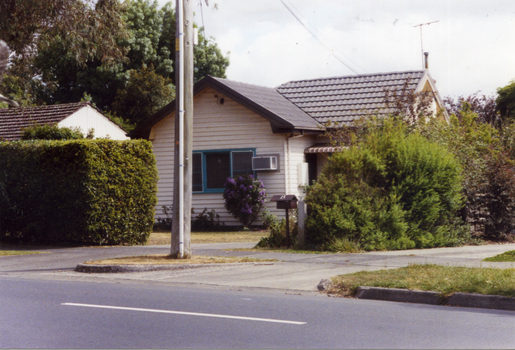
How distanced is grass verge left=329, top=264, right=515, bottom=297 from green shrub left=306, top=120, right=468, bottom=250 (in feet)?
12.9

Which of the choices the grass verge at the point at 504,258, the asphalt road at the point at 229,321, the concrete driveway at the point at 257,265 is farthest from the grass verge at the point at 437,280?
the grass verge at the point at 504,258

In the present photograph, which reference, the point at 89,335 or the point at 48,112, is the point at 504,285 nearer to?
the point at 89,335

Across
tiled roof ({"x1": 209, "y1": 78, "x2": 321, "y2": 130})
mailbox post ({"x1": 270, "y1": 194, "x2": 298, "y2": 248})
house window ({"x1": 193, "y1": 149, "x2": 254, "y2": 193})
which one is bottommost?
mailbox post ({"x1": 270, "y1": 194, "x2": 298, "y2": 248})

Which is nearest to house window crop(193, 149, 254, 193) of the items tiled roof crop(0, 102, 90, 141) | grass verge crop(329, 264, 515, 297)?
tiled roof crop(0, 102, 90, 141)

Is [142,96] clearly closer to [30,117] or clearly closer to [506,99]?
[30,117]

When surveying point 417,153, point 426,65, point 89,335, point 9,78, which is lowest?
point 89,335

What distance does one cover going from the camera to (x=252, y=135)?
73.0 feet

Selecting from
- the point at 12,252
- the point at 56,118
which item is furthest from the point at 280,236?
the point at 56,118

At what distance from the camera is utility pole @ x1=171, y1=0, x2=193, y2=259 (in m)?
13.0

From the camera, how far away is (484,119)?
127 feet

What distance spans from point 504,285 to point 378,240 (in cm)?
614

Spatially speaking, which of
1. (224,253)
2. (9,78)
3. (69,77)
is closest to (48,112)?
→ (9,78)

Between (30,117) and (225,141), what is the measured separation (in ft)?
37.8

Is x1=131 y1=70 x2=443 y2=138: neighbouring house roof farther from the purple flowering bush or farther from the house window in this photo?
the purple flowering bush
